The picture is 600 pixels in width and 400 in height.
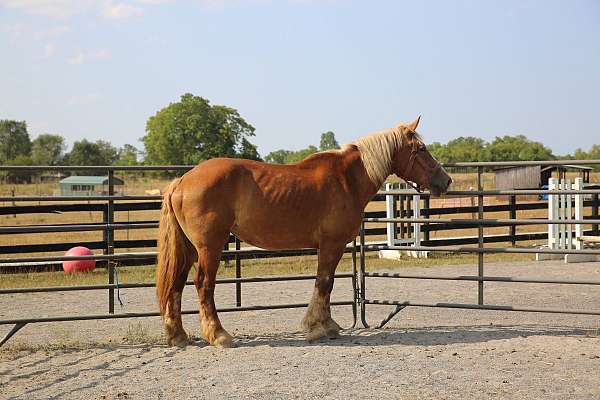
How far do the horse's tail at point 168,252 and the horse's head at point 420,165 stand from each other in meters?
2.03

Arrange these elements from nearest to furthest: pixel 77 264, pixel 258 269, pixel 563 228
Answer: pixel 77 264 → pixel 258 269 → pixel 563 228

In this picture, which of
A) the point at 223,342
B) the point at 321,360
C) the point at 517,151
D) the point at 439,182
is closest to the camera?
the point at 321,360

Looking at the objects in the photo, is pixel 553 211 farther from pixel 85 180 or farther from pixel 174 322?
pixel 85 180

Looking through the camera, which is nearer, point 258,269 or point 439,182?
point 439,182

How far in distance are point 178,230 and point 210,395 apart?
1847 mm

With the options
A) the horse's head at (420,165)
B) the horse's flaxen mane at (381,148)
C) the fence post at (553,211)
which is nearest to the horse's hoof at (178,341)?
the horse's flaxen mane at (381,148)

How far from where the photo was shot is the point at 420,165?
576 cm

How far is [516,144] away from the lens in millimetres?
53812

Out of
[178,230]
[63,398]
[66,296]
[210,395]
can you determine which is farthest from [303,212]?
[66,296]

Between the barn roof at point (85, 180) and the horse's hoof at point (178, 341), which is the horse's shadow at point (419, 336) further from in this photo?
the barn roof at point (85, 180)

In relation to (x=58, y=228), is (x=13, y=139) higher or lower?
higher

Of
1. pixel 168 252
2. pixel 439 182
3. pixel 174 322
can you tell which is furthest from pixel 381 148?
pixel 174 322

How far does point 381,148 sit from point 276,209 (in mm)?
1106

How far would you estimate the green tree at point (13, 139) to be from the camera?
80.2m
